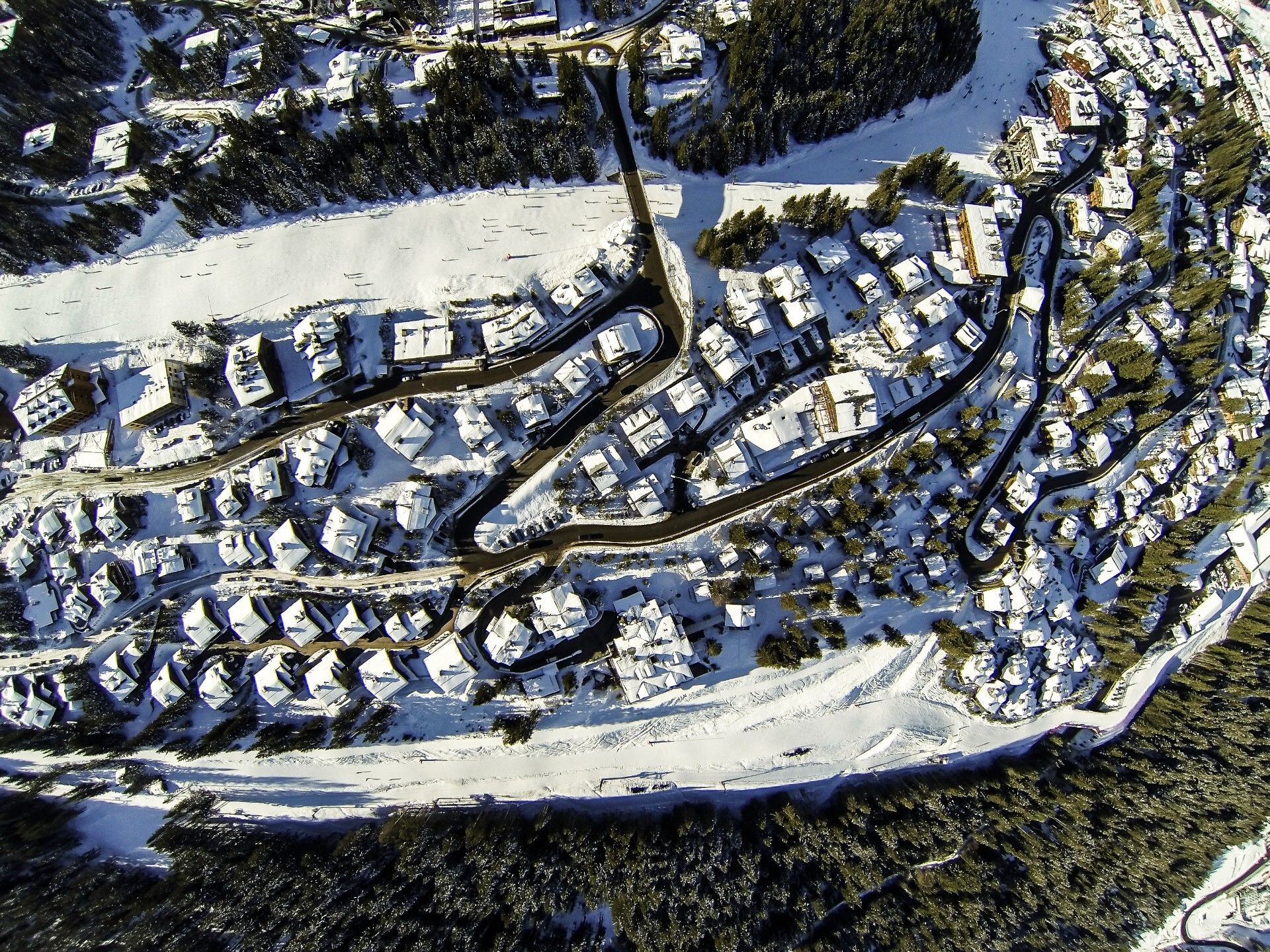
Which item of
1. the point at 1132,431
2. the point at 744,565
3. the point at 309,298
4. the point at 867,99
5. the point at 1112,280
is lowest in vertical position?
the point at 744,565

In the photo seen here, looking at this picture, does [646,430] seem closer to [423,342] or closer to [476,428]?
[476,428]

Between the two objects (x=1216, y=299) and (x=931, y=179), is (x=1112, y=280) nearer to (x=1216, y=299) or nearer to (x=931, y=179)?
(x=1216, y=299)

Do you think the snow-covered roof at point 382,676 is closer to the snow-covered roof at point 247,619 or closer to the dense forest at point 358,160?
the snow-covered roof at point 247,619

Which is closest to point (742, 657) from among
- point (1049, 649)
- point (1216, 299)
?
point (1049, 649)

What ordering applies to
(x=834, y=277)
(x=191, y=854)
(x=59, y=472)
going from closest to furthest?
(x=191, y=854) < (x=59, y=472) < (x=834, y=277)

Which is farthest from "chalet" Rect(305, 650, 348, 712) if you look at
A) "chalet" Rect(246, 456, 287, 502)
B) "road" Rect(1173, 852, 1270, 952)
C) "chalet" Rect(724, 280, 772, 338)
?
"road" Rect(1173, 852, 1270, 952)

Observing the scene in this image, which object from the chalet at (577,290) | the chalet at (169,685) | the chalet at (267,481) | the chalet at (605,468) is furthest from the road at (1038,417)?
the chalet at (169,685)
